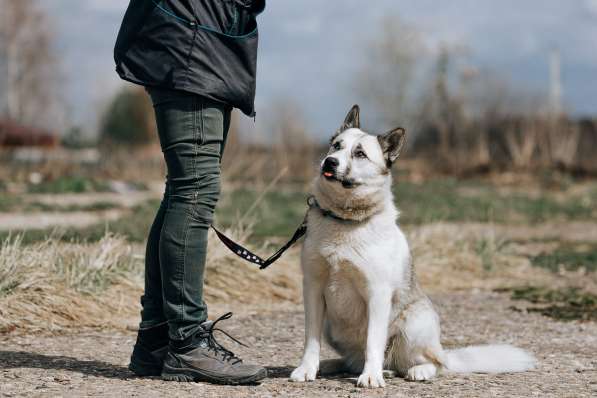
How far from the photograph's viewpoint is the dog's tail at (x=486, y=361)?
4.00m

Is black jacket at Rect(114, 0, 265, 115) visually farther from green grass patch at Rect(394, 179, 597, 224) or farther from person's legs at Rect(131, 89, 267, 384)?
green grass patch at Rect(394, 179, 597, 224)

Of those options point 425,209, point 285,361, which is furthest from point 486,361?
point 425,209

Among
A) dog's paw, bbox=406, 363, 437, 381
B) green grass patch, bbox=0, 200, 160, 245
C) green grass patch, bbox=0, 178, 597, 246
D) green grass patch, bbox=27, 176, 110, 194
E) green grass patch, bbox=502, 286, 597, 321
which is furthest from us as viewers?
green grass patch, bbox=27, 176, 110, 194

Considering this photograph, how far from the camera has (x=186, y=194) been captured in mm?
3426

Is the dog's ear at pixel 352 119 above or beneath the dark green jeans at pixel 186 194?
above

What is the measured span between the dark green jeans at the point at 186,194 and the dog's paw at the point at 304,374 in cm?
53

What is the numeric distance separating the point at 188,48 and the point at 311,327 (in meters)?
1.39

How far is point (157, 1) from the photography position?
3355mm

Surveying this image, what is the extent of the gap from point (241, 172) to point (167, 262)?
14620 millimetres

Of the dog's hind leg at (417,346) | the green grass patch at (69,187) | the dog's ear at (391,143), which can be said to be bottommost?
the green grass patch at (69,187)

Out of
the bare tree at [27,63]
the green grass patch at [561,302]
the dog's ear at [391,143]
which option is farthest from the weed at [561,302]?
the bare tree at [27,63]

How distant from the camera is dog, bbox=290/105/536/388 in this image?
3.63m

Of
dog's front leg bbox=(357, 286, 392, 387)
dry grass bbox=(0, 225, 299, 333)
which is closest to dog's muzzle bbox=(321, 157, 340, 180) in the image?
dog's front leg bbox=(357, 286, 392, 387)

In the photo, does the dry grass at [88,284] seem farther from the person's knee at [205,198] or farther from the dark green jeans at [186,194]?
the person's knee at [205,198]
